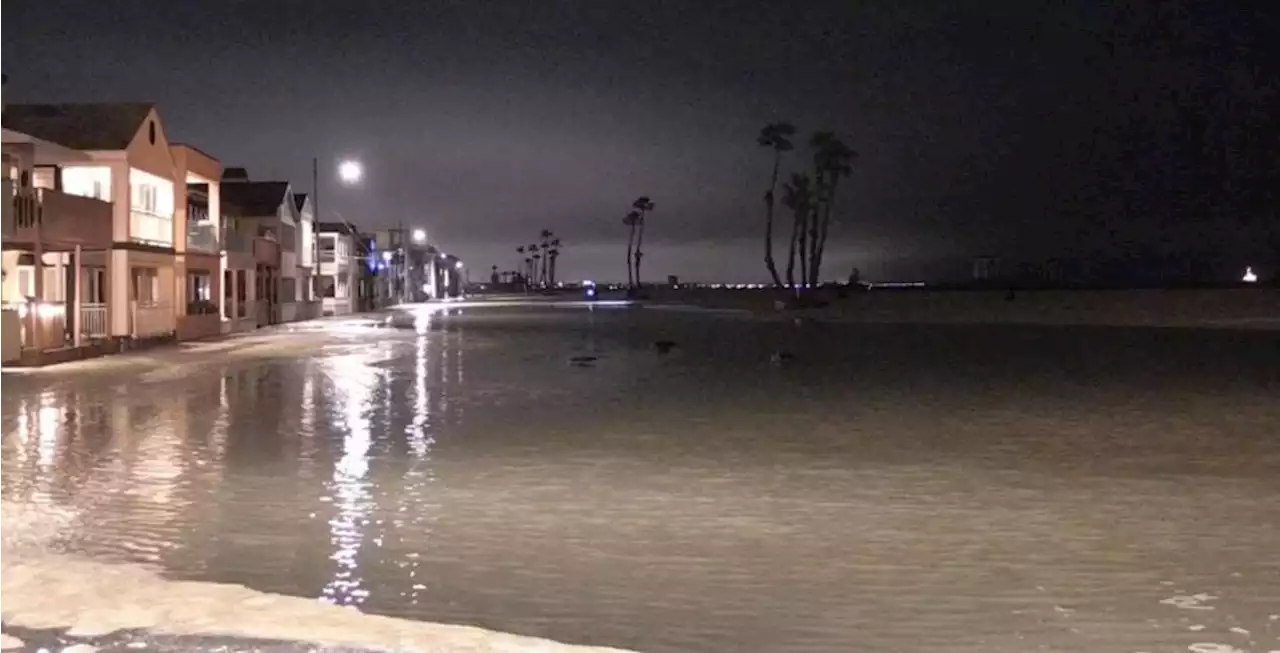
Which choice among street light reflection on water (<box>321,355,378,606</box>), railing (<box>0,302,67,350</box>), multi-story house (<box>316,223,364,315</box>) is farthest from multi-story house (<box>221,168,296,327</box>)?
street light reflection on water (<box>321,355,378,606</box>)

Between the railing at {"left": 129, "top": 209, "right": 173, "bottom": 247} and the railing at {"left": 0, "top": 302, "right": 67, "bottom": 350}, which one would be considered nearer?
the railing at {"left": 0, "top": 302, "right": 67, "bottom": 350}

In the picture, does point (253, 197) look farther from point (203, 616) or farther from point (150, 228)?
point (203, 616)

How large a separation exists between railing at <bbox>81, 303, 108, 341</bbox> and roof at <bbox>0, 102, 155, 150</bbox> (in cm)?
462

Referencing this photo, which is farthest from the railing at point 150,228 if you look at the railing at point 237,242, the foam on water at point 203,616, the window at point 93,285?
the foam on water at point 203,616

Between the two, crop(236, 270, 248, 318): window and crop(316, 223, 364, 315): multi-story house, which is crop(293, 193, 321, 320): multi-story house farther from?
crop(236, 270, 248, 318): window

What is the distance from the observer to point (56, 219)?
30.8 metres

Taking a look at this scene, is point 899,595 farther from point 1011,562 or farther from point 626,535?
point 626,535

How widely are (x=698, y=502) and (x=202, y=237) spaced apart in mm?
36653

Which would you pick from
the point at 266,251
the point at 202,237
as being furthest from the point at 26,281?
the point at 266,251

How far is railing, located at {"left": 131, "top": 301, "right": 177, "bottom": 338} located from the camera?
122 feet

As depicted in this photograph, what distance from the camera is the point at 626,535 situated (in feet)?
33.6

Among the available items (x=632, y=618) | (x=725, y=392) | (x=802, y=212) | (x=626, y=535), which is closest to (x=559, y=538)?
(x=626, y=535)

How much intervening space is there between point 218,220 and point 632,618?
43113mm

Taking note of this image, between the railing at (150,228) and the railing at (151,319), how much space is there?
6.36 ft
